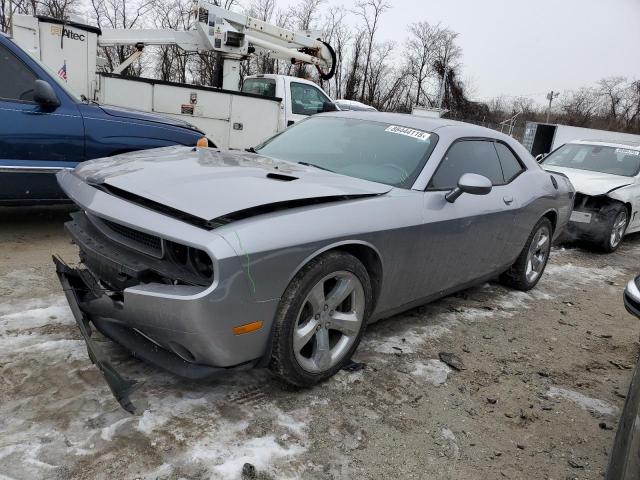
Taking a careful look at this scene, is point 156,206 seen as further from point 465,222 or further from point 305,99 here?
point 305,99

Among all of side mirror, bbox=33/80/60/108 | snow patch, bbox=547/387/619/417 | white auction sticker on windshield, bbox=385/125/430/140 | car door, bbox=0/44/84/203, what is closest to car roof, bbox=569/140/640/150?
white auction sticker on windshield, bbox=385/125/430/140

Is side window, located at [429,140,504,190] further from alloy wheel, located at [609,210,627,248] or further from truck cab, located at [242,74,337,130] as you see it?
truck cab, located at [242,74,337,130]

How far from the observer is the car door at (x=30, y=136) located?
4316 mm

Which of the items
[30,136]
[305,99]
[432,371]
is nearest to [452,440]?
[432,371]

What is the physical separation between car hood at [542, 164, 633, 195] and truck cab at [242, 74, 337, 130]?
175 inches

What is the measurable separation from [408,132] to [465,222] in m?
0.77

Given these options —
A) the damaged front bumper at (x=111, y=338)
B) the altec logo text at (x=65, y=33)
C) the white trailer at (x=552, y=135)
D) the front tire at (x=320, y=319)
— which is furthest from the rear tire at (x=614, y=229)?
the white trailer at (x=552, y=135)

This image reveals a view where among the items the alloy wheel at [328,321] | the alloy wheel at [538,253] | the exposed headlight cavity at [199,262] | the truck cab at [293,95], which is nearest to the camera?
the exposed headlight cavity at [199,262]

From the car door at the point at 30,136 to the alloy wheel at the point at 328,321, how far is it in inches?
121

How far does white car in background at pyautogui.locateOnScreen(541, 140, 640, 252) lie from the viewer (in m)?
7.25

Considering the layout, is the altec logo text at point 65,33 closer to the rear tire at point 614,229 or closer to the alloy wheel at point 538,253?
the alloy wheel at point 538,253

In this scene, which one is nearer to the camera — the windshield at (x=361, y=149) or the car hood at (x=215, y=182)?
the car hood at (x=215, y=182)

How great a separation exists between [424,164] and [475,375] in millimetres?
1416

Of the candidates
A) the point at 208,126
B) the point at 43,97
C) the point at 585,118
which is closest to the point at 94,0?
the point at 208,126
